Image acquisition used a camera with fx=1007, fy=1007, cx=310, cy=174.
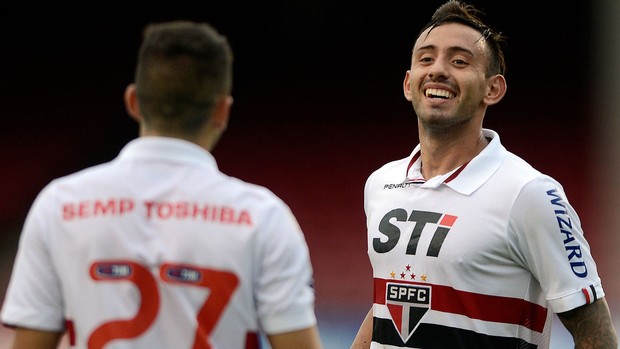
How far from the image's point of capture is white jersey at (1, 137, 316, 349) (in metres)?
2.04

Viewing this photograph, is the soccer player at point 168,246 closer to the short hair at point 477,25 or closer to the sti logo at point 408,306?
the sti logo at point 408,306

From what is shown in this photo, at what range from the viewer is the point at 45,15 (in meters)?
10.6

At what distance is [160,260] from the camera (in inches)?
80.4

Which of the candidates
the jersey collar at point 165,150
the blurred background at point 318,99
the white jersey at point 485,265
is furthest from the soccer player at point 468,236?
the blurred background at point 318,99

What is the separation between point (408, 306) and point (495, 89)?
0.81 metres

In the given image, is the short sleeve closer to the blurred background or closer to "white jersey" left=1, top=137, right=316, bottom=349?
"white jersey" left=1, top=137, right=316, bottom=349

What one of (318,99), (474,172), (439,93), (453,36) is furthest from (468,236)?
(318,99)

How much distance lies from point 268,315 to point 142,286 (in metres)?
0.27

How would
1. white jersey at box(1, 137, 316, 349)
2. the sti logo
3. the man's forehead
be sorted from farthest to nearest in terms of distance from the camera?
the man's forehead, the sti logo, white jersey at box(1, 137, 316, 349)

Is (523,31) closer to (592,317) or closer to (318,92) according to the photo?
(318,92)

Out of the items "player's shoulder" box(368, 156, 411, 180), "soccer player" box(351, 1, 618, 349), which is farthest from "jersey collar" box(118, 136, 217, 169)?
"player's shoulder" box(368, 156, 411, 180)

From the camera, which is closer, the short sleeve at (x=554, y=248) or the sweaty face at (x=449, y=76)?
the short sleeve at (x=554, y=248)

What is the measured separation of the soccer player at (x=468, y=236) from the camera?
2.94 m

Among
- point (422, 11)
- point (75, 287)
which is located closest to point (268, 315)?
point (75, 287)
